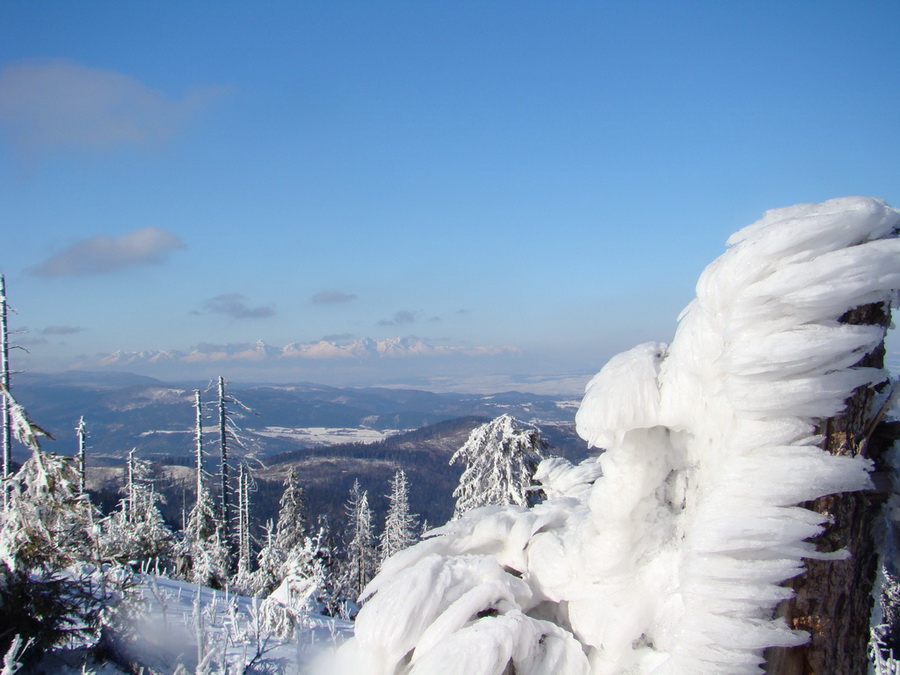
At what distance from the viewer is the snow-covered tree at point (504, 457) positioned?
48.1 feet

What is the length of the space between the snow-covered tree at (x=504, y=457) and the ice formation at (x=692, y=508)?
457 inches

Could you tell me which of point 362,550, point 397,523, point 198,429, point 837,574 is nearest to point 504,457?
point 837,574

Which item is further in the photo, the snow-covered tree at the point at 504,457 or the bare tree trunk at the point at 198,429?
the bare tree trunk at the point at 198,429

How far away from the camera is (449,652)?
7.69 feet

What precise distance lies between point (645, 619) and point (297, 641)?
2.87 m

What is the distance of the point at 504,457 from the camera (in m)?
15.0

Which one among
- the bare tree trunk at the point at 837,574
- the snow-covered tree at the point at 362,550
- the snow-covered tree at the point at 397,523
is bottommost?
the snow-covered tree at the point at 362,550

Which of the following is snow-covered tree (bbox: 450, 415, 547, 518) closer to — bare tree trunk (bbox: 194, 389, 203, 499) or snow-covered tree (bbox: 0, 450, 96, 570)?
snow-covered tree (bbox: 0, 450, 96, 570)

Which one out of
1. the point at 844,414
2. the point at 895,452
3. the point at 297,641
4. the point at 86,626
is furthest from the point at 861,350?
the point at 86,626

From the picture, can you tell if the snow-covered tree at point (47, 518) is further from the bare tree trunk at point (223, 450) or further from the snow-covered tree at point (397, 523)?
the snow-covered tree at point (397, 523)

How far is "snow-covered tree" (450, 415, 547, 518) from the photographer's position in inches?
577

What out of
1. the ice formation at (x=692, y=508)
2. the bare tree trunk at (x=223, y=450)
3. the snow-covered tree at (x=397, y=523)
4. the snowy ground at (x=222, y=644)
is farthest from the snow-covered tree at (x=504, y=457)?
the snow-covered tree at (x=397, y=523)

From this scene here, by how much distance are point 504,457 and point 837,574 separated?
13428 mm

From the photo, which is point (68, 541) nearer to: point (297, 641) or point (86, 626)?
point (86, 626)
